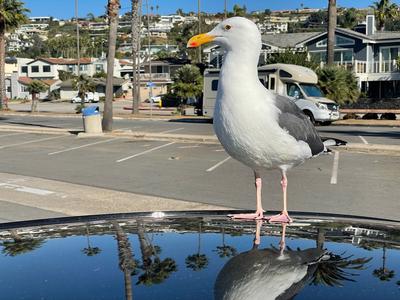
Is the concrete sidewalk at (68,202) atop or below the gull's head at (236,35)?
below

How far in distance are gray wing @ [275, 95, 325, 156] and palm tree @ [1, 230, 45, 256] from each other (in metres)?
1.80

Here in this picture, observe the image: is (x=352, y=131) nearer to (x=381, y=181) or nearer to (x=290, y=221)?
(x=381, y=181)

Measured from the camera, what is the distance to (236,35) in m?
4.01

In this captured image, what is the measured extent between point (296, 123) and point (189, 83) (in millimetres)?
44534

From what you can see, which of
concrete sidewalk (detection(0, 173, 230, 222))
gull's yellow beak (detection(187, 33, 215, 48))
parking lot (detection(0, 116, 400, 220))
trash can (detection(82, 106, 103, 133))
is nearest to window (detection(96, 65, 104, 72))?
trash can (detection(82, 106, 103, 133))

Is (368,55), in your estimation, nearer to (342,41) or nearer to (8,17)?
(342,41)

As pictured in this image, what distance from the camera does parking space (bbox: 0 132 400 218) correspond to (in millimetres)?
10211

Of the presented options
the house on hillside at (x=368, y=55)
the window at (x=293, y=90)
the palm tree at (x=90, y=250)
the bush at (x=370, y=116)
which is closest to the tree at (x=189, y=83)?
the house on hillside at (x=368, y=55)

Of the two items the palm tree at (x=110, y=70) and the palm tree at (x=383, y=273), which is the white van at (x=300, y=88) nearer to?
the palm tree at (x=110, y=70)

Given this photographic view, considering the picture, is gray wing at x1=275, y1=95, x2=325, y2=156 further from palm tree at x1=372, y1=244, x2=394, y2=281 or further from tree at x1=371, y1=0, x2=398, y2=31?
tree at x1=371, y1=0, x2=398, y2=31

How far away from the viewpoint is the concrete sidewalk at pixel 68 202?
30.1 ft

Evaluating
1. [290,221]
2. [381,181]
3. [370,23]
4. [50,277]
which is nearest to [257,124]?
[290,221]

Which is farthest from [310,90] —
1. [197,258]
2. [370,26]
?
[370,26]

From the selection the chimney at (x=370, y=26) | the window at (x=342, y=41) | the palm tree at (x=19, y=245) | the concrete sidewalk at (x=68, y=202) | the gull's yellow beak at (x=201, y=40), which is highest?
the chimney at (x=370, y=26)
